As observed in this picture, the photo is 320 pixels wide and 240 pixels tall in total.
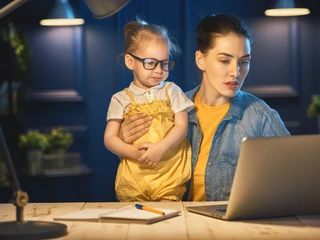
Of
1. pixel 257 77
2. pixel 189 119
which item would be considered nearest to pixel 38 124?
pixel 257 77

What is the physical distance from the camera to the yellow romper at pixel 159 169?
300 cm

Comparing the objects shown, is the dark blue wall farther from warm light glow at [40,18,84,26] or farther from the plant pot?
the plant pot

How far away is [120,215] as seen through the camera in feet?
7.62

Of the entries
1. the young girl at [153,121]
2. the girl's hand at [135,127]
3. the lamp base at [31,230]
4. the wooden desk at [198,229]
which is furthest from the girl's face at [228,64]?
the lamp base at [31,230]

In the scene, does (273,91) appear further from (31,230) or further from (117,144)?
(31,230)

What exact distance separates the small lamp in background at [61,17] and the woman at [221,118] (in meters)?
2.20

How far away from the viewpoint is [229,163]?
9.96ft

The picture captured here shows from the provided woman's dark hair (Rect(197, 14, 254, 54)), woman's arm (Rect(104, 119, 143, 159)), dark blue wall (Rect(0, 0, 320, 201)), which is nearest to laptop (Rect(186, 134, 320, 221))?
woman's arm (Rect(104, 119, 143, 159))

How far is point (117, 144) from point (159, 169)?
165 mm

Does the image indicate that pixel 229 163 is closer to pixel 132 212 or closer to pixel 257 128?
pixel 257 128

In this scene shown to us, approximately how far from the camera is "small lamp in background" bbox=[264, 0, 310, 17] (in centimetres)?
529

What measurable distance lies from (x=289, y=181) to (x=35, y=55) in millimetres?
3269

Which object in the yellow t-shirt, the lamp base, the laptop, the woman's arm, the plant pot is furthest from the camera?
the plant pot

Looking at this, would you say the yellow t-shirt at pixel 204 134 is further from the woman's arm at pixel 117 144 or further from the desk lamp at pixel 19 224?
the desk lamp at pixel 19 224
